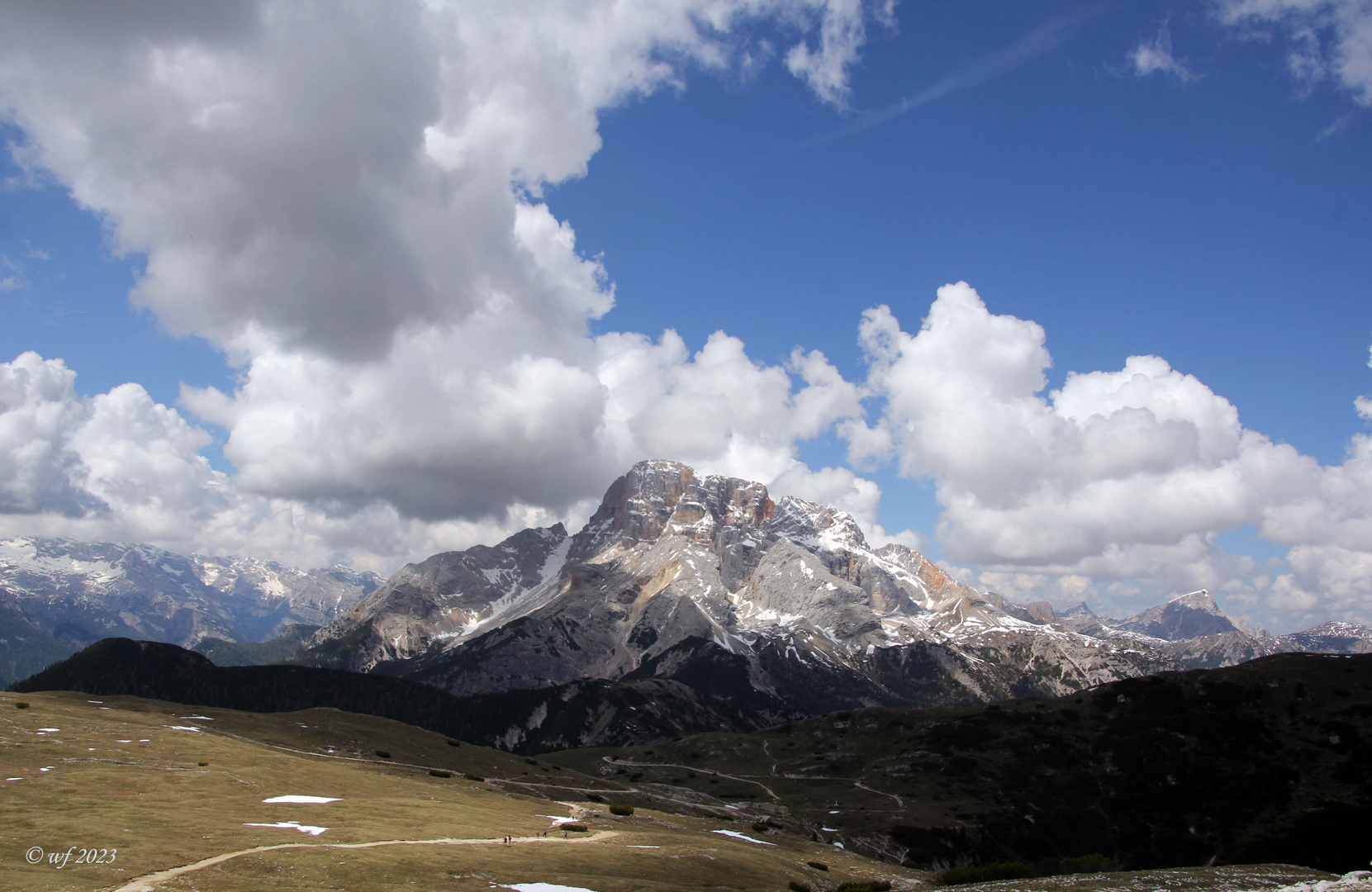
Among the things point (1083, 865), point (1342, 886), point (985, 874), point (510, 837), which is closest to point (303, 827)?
point (510, 837)

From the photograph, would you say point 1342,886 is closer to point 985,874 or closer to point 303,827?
point 985,874

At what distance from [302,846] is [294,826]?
21.4 feet

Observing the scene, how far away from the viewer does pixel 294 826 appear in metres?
43.6

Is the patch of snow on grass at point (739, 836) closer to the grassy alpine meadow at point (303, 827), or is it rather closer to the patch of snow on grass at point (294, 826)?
the grassy alpine meadow at point (303, 827)

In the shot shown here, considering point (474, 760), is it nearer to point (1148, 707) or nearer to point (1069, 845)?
point (1069, 845)

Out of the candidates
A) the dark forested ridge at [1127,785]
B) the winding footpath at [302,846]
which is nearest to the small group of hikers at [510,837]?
the winding footpath at [302,846]

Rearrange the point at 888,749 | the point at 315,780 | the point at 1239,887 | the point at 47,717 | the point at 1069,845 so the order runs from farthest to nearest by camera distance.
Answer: the point at 888,749 → the point at 1069,845 → the point at 47,717 → the point at 315,780 → the point at 1239,887

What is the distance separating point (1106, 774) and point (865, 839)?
8959 cm

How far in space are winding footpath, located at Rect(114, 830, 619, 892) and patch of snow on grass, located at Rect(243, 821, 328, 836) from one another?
3418 millimetres

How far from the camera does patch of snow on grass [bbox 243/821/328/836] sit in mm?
42344

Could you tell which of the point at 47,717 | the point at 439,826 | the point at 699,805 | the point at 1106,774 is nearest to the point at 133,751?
the point at 47,717

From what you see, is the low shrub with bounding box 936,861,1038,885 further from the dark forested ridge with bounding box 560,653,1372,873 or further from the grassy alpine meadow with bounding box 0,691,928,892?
the dark forested ridge with bounding box 560,653,1372,873

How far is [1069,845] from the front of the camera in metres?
154

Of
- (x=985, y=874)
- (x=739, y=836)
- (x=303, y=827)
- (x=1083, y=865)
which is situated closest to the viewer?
(x=303, y=827)
